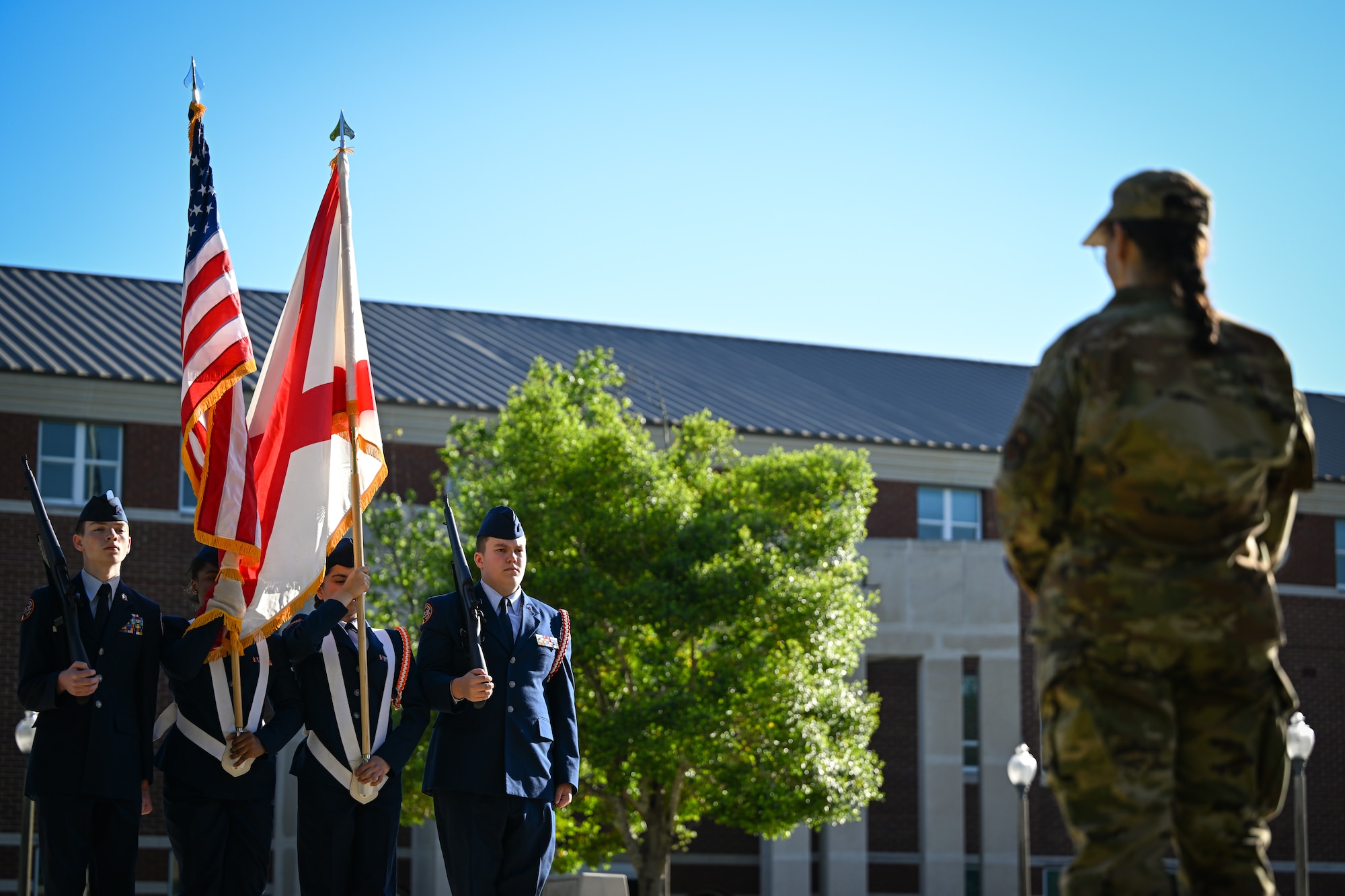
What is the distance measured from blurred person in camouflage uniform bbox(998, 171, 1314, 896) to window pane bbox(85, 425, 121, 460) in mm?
26999

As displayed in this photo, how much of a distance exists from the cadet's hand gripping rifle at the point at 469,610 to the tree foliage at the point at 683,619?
1273 centimetres

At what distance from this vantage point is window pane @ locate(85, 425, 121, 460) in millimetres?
28844

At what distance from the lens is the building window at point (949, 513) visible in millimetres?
34281

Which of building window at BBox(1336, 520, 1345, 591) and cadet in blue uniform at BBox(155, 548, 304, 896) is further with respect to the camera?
building window at BBox(1336, 520, 1345, 591)

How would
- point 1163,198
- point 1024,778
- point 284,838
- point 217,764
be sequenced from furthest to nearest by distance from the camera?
point 284,838 < point 1024,778 < point 217,764 < point 1163,198

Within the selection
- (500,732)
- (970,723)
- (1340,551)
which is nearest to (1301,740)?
(970,723)

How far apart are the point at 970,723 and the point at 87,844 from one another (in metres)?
26.6

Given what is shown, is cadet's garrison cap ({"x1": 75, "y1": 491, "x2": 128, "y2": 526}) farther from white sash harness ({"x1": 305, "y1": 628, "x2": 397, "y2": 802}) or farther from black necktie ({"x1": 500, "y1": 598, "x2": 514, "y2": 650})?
black necktie ({"x1": 500, "y1": 598, "x2": 514, "y2": 650})

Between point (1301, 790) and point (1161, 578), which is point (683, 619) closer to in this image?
point (1301, 790)

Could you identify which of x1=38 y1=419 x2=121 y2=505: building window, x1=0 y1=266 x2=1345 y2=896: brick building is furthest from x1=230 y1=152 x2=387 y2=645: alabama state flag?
x1=38 y1=419 x2=121 y2=505: building window

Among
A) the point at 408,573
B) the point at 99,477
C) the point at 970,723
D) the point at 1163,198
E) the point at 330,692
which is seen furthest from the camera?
the point at 970,723

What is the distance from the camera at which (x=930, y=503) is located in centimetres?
3438

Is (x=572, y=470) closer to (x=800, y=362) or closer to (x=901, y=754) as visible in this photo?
(x=901, y=754)

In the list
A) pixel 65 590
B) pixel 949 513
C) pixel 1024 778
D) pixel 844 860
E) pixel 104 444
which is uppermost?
pixel 104 444
